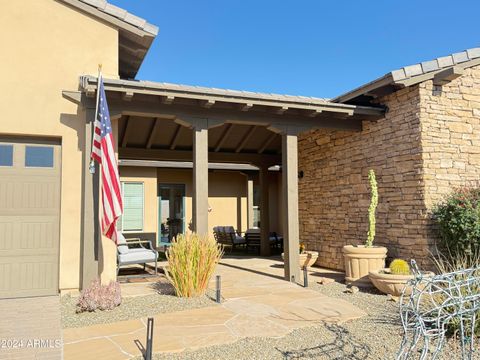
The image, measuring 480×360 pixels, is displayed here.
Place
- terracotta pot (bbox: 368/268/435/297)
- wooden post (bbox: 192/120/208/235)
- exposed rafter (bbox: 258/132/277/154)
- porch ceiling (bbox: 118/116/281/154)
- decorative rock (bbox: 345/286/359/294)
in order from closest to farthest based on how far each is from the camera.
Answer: terracotta pot (bbox: 368/268/435/297) < decorative rock (bbox: 345/286/359/294) < wooden post (bbox: 192/120/208/235) < porch ceiling (bbox: 118/116/281/154) < exposed rafter (bbox: 258/132/277/154)

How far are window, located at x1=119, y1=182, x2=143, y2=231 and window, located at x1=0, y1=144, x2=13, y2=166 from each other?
22.2 feet

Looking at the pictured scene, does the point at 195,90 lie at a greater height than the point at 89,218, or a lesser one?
greater

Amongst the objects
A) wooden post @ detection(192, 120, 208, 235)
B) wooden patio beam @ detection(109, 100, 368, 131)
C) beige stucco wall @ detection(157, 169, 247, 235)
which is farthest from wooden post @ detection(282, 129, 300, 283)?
beige stucco wall @ detection(157, 169, 247, 235)

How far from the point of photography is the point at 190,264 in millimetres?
5750

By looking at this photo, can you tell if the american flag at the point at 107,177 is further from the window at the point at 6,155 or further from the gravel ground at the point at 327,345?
the gravel ground at the point at 327,345

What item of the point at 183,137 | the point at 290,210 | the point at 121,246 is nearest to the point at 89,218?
the point at 121,246

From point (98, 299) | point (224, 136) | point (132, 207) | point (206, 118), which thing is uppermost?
point (224, 136)

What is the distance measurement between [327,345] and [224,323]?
1304mm

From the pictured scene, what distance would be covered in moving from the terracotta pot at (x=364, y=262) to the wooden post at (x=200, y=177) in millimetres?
2848

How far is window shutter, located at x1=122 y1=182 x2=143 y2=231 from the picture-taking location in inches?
511

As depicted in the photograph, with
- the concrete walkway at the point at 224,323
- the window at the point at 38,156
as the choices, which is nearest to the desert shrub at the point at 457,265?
the concrete walkway at the point at 224,323

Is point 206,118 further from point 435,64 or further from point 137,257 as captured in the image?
point 435,64

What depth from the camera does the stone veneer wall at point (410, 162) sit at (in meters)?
6.92

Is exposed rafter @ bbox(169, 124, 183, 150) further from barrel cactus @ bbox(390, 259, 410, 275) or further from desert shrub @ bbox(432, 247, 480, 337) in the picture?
desert shrub @ bbox(432, 247, 480, 337)
